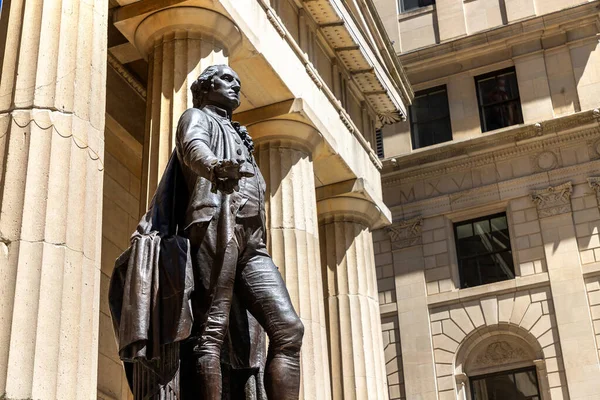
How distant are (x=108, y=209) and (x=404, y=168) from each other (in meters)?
11.5

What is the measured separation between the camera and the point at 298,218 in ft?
54.5

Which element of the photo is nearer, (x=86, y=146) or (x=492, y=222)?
(x=86, y=146)

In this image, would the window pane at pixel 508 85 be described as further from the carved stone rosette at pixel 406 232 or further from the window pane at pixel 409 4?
the carved stone rosette at pixel 406 232

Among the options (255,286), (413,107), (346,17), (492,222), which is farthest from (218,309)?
(413,107)

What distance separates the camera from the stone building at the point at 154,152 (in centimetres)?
888

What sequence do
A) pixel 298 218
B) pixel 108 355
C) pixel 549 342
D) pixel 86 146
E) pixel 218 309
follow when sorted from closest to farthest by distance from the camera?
pixel 218 309, pixel 86 146, pixel 298 218, pixel 108 355, pixel 549 342

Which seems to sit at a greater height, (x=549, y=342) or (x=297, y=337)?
(x=549, y=342)

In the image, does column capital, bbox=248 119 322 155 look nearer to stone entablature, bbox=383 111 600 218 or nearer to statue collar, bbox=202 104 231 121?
statue collar, bbox=202 104 231 121

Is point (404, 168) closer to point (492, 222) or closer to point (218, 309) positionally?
point (492, 222)

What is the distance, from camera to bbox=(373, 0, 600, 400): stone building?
83.6 feet

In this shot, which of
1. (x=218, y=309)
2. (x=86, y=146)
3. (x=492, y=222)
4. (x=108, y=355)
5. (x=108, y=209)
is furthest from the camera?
(x=492, y=222)

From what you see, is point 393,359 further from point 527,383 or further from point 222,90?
point 222,90

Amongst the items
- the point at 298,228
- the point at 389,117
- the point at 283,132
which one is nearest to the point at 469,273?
the point at 389,117

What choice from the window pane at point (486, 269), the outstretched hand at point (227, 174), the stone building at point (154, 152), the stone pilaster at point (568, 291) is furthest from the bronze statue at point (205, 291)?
the window pane at point (486, 269)
